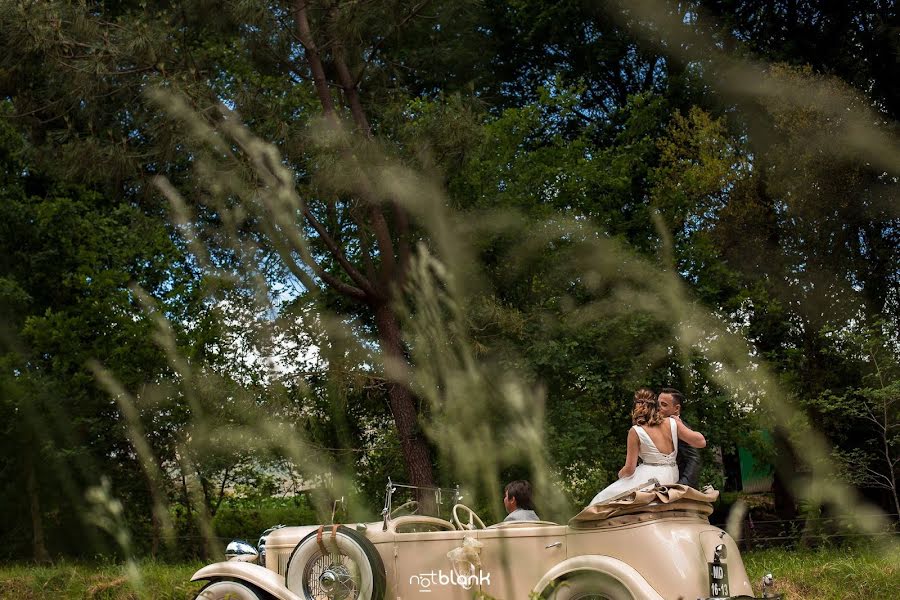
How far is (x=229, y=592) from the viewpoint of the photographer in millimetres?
7477

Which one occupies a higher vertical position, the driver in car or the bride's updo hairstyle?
the bride's updo hairstyle

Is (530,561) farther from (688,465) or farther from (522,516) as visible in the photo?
(688,465)

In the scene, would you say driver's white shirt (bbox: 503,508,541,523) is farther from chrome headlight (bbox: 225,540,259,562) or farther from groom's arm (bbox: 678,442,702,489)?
chrome headlight (bbox: 225,540,259,562)

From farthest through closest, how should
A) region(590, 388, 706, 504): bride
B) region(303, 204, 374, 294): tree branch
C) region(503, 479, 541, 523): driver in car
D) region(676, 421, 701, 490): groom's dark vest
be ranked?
region(303, 204, 374, 294): tree branch → region(503, 479, 541, 523): driver in car → region(676, 421, 701, 490): groom's dark vest → region(590, 388, 706, 504): bride

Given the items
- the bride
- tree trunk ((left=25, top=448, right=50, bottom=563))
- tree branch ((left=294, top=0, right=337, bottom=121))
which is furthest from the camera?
tree trunk ((left=25, top=448, right=50, bottom=563))

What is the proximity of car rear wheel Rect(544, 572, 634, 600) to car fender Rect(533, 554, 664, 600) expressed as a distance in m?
0.04

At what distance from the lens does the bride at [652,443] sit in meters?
6.96

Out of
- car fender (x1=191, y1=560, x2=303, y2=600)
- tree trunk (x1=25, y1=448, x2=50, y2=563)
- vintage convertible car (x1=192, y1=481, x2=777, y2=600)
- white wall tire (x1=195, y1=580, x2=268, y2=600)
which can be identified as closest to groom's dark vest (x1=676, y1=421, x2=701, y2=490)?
vintage convertible car (x1=192, y1=481, x2=777, y2=600)

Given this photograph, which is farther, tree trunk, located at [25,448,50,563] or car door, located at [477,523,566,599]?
tree trunk, located at [25,448,50,563]

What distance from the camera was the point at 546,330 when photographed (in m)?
14.1

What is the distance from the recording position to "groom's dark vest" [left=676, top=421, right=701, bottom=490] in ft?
23.2

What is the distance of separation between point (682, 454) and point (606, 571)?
1.33 meters

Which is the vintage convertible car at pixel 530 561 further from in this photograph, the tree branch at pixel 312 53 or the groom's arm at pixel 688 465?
the tree branch at pixel 312 53

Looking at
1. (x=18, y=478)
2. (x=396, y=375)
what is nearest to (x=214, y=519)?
(x=18, y=478)
